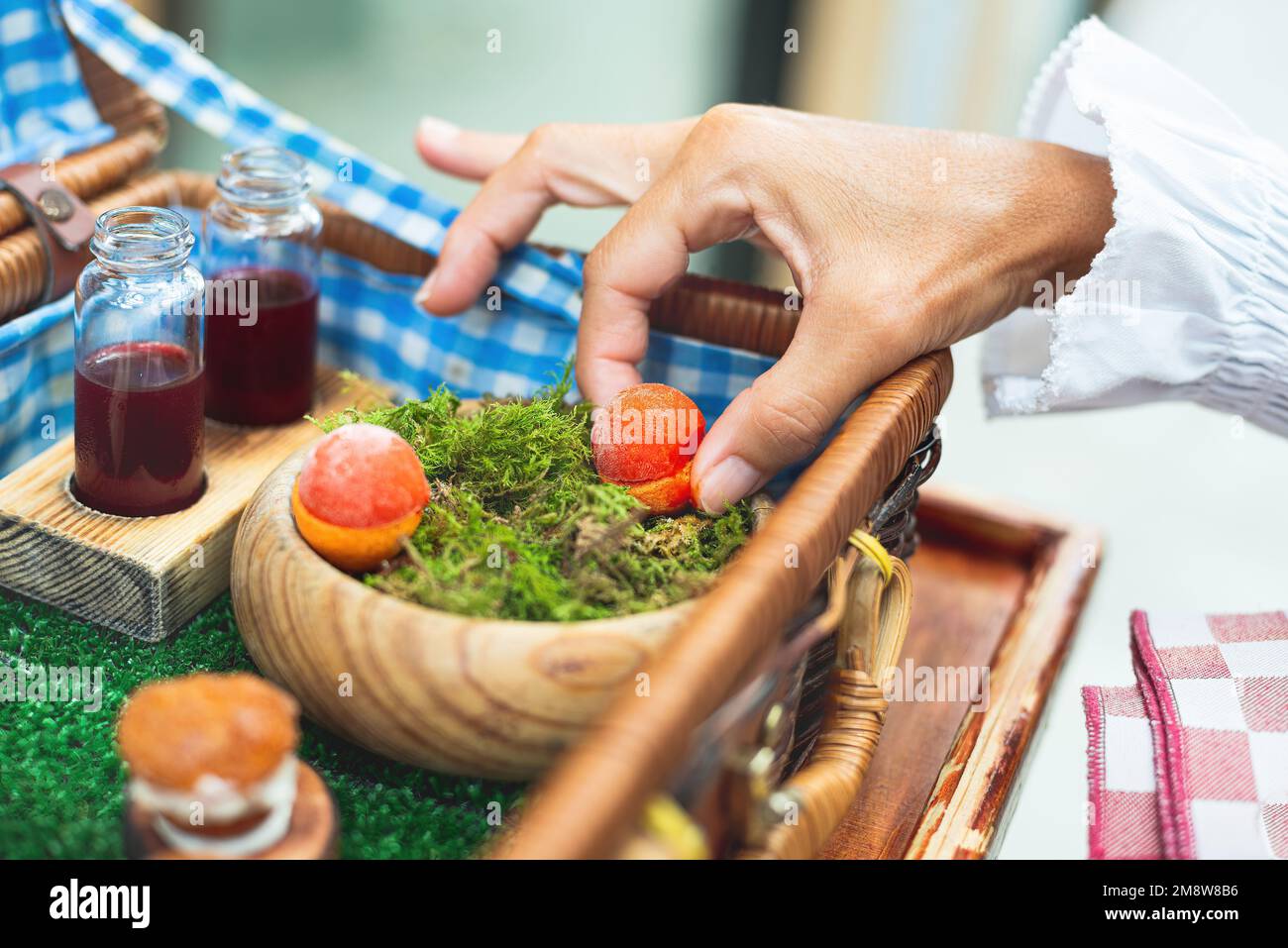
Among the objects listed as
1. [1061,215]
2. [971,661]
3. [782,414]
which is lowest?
[971,661]

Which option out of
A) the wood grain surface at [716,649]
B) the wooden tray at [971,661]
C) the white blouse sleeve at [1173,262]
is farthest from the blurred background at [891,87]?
the wood grain surface at [716,649]

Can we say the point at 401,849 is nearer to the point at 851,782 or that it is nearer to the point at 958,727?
the point at 851,782

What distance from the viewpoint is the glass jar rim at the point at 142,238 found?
0.72m

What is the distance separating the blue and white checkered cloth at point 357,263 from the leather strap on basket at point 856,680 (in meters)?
0.28

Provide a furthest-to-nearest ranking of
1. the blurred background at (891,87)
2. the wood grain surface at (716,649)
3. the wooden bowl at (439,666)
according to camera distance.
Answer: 1. the blurred background at (891,87)
2. the wooden bowl at (439,666)
3. the wood grain surface at (716,649)

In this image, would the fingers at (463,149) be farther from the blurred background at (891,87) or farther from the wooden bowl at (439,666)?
the blurred background at (891,87)

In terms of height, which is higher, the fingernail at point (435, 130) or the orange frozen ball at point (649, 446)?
the fingernail at point (435, 130)

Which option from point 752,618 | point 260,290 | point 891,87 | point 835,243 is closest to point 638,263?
point 835,243

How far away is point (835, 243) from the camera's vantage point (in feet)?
2.50

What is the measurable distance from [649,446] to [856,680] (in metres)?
0.18

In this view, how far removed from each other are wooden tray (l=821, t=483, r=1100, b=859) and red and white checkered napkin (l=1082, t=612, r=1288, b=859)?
0.07 m

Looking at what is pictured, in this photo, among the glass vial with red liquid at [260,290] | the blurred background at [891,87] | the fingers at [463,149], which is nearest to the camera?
the glass vial with red liquid at [260,290]

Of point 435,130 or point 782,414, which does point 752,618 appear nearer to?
point 782,414
